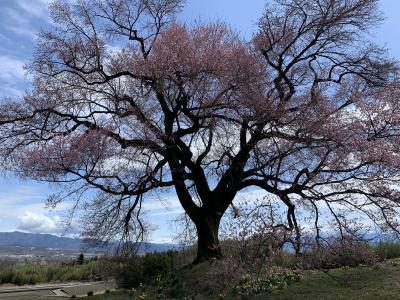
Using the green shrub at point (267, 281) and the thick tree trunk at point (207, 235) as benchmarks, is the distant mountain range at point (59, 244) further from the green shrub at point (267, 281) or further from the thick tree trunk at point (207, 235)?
the green shrub at point (267, 281)

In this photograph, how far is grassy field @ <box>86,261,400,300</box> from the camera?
11.9m

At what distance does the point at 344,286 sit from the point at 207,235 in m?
5.75

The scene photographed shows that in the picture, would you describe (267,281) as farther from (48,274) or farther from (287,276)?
(48,274)

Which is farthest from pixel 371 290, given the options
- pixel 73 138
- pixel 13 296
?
pixel 13 296

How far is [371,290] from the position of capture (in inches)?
474

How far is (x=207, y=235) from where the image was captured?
1744 cm

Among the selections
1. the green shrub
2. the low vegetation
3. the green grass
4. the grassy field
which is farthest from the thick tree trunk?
the green grass

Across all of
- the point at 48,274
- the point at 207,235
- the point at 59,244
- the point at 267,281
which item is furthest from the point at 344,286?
the point at 59,244

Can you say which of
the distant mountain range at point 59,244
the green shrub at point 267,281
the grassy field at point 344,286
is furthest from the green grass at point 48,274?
the grassy field at point 344,286

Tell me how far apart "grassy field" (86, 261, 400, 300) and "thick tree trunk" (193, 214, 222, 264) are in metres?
2.59

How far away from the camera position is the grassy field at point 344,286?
11.9 m

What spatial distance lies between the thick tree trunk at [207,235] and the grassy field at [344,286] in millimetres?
2590

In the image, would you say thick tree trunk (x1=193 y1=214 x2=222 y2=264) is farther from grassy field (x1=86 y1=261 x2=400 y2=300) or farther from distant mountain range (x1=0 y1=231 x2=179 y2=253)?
grassy field (x1=86 y1=261 x2=400 y2=300)

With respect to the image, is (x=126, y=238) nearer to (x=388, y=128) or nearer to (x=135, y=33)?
(x=135, y=33)
